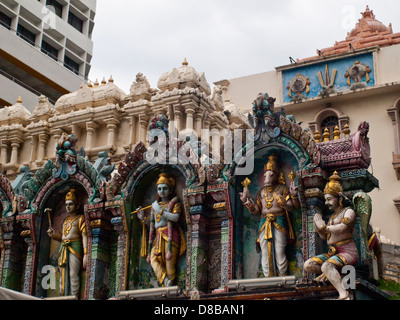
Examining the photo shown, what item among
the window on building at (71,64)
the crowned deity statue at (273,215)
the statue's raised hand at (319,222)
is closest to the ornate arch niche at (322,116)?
the crowned deity statue at (273,215)

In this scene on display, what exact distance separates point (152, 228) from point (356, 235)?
450cm

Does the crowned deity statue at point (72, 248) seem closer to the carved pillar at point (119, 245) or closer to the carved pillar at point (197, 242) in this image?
the carved pillar at point (119, 245)

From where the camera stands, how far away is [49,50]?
41.2 m

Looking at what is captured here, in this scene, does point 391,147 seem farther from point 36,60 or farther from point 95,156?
point 36,60

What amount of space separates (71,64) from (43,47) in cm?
229

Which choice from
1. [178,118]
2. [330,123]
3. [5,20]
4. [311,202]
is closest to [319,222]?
[311,202]

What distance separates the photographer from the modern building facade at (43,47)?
1452 inches

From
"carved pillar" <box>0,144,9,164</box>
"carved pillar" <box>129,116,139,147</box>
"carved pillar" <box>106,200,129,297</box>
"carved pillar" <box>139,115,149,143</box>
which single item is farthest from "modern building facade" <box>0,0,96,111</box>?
"carved pillar" <box>106,200,129,297</box>

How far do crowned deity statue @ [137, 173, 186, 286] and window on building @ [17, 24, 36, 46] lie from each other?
24569mm

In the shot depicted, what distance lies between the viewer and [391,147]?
27156 mm

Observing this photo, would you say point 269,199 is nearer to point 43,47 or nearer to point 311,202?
point 311,202

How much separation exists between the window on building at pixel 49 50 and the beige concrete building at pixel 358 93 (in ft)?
43.7

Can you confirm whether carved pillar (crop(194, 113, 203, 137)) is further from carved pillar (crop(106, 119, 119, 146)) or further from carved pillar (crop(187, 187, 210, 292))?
carved pillar (crop(187, 187, 210, 292))
